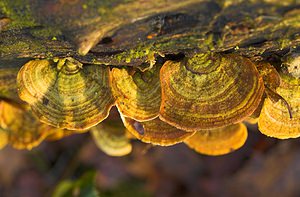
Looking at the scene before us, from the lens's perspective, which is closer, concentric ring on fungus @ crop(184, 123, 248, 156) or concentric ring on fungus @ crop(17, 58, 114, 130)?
concentric ring on fungus @ crop(17, 58, 114, 130)

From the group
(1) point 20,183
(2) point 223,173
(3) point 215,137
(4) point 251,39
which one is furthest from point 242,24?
(1) point 20,183

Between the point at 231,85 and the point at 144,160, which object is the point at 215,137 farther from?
the point at 144,160

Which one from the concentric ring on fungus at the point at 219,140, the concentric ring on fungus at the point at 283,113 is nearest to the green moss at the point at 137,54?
the concentric ring on fungus at the point at 283,113

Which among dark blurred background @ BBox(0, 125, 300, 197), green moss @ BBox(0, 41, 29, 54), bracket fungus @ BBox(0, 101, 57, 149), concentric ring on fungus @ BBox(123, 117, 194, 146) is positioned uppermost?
green moss @ BBox(0, 41, 29, 54)

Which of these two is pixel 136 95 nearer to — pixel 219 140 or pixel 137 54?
pixel 137 54

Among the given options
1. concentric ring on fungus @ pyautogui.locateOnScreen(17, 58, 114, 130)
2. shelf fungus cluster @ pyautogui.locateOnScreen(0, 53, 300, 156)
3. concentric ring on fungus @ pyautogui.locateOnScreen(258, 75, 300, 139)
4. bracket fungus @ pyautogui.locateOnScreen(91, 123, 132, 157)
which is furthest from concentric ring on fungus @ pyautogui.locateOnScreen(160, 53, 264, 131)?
bracket fungus @ pyautogui.locateOnScreen(91, 123, 132, 157)

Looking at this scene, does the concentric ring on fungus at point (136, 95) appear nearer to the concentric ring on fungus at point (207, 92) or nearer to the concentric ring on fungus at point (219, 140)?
the concentric ring on fungus at point (207, 92)

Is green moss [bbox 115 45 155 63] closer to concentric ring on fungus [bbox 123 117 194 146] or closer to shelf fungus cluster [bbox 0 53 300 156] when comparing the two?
shelf fungus cluster [bbox 0 53 300 156]
